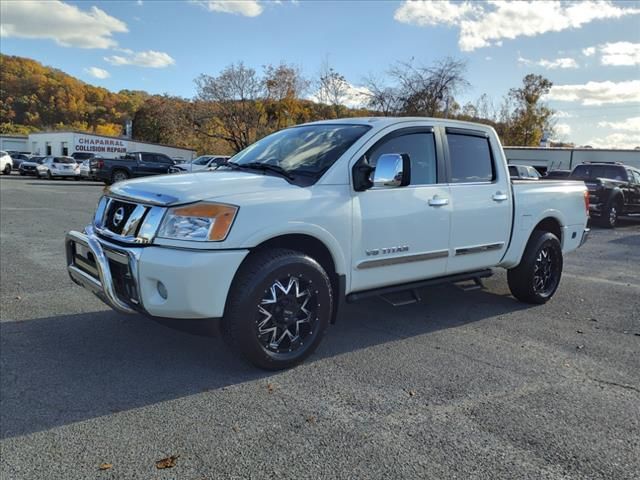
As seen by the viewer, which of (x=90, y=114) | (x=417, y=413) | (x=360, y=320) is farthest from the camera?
(x=90, y=114)

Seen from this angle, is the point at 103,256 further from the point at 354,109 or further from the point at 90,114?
the point at 90,114

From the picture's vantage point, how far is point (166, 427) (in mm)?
2990

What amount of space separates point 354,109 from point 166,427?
3322 cm

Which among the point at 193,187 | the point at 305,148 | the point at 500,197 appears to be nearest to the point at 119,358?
the point at 193,187

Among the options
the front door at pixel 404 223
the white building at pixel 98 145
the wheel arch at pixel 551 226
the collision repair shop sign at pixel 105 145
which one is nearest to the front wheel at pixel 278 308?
the front door at pixel 404 223

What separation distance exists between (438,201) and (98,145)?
5362cm

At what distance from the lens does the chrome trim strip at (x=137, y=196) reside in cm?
349

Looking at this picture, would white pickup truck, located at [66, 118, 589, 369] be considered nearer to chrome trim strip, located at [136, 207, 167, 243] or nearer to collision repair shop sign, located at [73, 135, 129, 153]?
chrome trim strip, located at [136, 207, 167, 243]

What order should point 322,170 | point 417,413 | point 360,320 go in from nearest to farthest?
point 417,413 < point 322,170 < point 360,320

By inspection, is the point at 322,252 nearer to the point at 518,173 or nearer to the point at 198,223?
the point at 198,223

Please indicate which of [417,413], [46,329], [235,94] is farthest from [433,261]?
[235,94]

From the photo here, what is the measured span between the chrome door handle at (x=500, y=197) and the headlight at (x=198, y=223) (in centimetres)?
294

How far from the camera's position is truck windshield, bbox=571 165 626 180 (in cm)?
1545

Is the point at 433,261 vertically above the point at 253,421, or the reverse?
the point at 433,261
